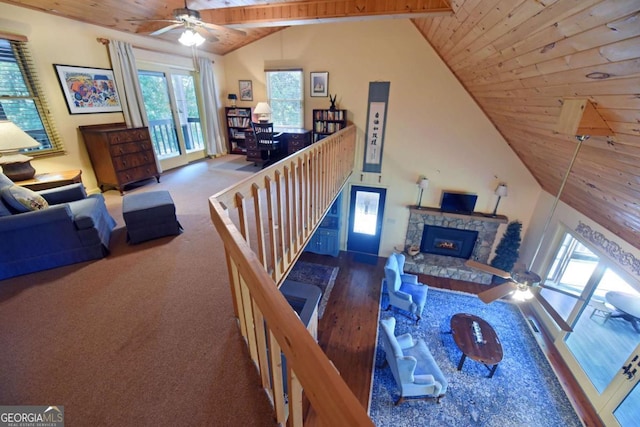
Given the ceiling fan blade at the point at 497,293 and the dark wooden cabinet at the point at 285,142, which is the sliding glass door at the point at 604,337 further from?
the dark wooden cabinet at the point at 285,142

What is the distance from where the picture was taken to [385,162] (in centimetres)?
585

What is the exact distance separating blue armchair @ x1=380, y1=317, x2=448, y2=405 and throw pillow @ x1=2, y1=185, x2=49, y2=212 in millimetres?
4101

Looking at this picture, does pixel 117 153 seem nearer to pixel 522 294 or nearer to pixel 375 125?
pixel 375 125

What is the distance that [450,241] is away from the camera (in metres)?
6.03

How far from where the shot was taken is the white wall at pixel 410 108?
5.00 metres

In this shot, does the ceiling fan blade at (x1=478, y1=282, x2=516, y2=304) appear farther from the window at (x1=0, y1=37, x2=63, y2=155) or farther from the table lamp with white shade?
the window at (x1=0, y1=37, x2=63, y2=155)

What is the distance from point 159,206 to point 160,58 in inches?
156

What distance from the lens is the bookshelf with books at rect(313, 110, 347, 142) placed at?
5.64m

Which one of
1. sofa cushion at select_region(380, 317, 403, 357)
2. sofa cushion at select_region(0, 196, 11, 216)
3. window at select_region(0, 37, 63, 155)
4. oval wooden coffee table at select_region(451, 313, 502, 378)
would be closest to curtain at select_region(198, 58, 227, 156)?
window at select_region(0, 37, 63, 155)

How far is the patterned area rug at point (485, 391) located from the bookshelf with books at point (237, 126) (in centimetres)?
571

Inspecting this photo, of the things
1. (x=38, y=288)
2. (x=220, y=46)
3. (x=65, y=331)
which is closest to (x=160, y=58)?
(x=220, y=46)

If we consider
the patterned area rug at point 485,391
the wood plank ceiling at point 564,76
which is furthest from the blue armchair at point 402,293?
the wood plank ceiling at point 564,76

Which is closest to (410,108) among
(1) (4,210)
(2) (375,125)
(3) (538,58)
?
(2) (375,125)

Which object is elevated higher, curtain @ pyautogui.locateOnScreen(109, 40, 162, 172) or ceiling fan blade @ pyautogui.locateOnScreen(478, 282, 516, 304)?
curtain @ pyautogui.locateOnScreen(109, 40, 162, 172)
